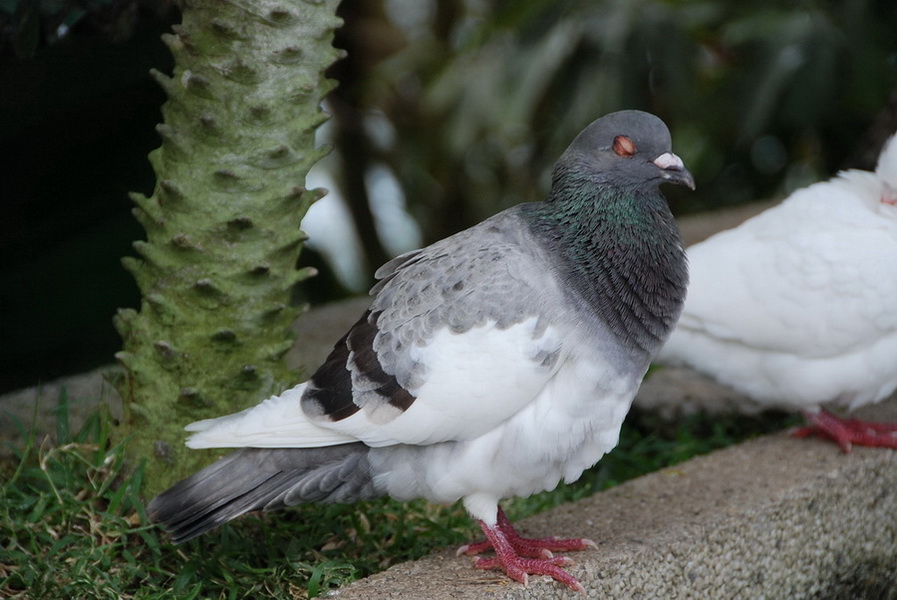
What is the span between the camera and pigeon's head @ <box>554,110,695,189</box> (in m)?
2.83

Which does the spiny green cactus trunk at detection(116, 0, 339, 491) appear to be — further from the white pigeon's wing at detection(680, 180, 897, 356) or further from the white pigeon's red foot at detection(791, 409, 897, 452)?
the white pigeon's red foot at detection(791, 409, 897, 452)

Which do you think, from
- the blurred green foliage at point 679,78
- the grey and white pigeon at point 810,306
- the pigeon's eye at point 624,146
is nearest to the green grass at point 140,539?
the grey and white pigeon at point 810,306

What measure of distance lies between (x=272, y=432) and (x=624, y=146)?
1.28 metres

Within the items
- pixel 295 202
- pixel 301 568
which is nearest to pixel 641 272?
pixel 295 202

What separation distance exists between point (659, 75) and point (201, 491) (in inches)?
157

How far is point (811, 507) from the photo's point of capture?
3369 mm

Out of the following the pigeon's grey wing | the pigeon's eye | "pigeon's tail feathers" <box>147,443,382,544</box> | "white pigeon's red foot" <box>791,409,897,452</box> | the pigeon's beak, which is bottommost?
"white pigeon's red foot" <box>791,409,897,452</box>

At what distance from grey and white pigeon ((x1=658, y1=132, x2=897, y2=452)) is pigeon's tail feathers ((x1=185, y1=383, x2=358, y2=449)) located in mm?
1773

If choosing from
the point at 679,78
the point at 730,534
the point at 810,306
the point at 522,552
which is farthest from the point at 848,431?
the point at 679,78

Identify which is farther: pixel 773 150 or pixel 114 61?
pixel 773 150

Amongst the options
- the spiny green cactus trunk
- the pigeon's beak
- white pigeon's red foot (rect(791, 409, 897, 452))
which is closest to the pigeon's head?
the pigeon's beak

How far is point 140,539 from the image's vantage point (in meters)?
3.07

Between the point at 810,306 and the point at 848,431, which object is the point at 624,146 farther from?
the point at 848,431

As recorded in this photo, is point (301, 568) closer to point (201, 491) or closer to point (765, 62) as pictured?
point (201, 491)
